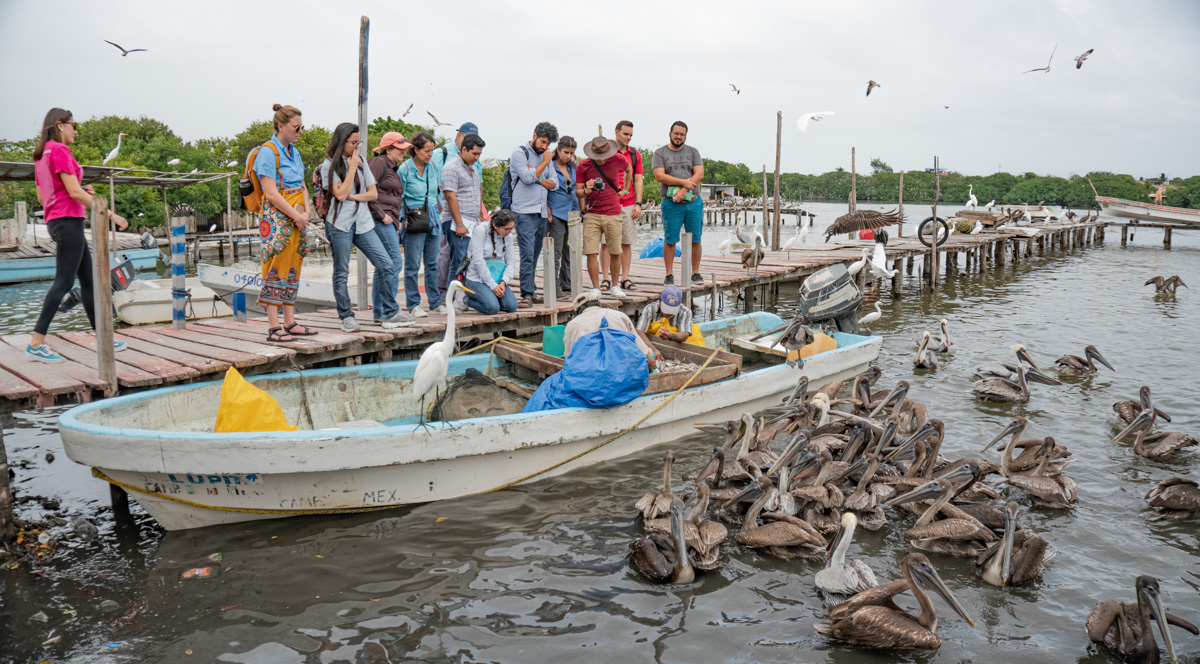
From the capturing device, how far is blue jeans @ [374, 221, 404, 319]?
7.57 m

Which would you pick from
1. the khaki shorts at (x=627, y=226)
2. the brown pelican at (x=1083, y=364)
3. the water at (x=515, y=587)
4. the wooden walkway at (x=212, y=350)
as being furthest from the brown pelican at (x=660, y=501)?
the brown pelican at (x=1083, y=364)

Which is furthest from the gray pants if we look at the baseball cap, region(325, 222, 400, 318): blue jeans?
region(325, 222, 400, 318): blue jeans

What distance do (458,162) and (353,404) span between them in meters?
2.95

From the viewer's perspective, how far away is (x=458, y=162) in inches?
324

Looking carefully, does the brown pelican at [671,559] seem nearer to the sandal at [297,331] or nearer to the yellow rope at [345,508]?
the yellow rope at [345,508]

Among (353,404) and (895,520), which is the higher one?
(353,404)

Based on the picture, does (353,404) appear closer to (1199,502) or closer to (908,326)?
(1199,502)

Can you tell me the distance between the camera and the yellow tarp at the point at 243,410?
528 cm

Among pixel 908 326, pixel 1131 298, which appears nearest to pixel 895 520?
pixel 908 326

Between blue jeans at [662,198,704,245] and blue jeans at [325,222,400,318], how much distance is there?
14.2 ft

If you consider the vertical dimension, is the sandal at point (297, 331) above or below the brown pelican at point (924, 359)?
above

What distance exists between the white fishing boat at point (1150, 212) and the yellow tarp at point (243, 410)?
36235 millimetres

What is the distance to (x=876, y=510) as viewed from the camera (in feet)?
18.9

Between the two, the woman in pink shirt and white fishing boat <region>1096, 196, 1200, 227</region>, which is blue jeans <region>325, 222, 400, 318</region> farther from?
white fishing boat <region>1096, 196, 1200, 227</region>
